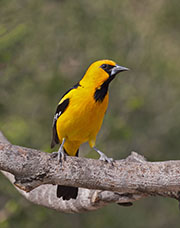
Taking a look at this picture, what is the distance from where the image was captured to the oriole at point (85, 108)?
4.52 metres

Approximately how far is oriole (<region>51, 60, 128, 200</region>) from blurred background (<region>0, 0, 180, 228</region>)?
1.88 metres

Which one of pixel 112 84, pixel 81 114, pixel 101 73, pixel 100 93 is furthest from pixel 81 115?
pixel 112 84

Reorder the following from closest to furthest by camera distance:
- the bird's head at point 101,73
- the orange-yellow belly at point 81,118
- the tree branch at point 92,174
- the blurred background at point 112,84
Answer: the tree branch at point 92,174 → the orange-yellow belly at point 81,118 → the bird's head at point 101,73 → the blurred background at point 112,84

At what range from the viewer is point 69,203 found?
15.6 feet

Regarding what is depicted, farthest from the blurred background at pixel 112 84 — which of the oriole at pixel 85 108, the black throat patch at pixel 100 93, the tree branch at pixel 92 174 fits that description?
the tree branch at pixel 92 174

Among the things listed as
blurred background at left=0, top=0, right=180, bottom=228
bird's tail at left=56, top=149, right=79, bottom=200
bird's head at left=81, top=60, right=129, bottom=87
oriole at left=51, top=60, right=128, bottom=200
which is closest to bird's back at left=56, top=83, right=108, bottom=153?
oriole at left=51, top=60, right=128, bottom=200

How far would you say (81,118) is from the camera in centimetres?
452

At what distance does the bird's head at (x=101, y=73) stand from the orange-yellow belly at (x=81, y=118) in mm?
210

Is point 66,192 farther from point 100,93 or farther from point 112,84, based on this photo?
point 112,84

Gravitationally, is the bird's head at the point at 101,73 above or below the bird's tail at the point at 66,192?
above

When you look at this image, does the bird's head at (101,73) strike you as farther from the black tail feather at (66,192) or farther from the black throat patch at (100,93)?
the black tail feather at (66,192)

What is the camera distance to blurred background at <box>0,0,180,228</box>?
7258mm

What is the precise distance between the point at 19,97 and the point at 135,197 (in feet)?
16.5

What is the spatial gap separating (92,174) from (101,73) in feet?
4.22
